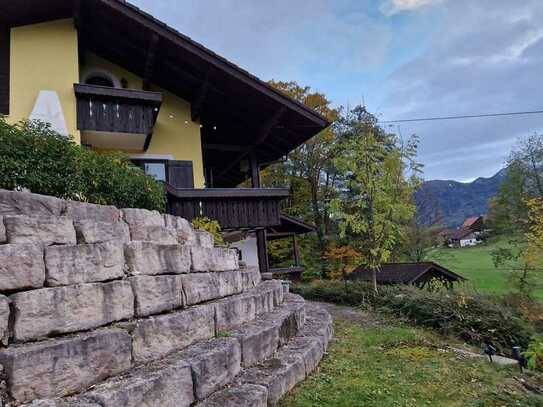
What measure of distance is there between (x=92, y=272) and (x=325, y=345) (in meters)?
3.65

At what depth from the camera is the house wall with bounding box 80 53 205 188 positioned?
10.2 metres

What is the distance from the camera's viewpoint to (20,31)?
28.0ft

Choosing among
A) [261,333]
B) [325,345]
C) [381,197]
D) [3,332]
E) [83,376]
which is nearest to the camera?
[3,332]

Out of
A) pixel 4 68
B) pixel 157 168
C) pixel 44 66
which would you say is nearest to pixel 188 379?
pixel 157 168

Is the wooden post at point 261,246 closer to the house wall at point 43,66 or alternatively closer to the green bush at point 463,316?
the green bush at point 463,316

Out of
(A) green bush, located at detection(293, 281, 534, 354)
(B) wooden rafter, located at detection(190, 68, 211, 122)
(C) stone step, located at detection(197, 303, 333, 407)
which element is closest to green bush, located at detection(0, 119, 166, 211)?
(C) stone step, located at detection(197, 303, 333, 407)

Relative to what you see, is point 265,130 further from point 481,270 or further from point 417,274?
point 481,270

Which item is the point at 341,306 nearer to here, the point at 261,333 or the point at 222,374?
the point at 261,333

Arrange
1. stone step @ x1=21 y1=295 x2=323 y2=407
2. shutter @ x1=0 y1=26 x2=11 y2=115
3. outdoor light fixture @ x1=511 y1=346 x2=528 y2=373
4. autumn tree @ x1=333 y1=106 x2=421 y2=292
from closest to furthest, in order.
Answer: stone step @ x1=21 y1=295 x2=323 y2=407 → outdoor light fixture @ x1=511 y1=346 x2=528 y2=373 → shutter @ x1=0 y1=26 x2=11 y2=115 → autumn tree @ x1=333 y1=106 x2=421 y2=292

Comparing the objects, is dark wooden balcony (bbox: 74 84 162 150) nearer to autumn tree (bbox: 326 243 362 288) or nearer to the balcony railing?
the balcony railing

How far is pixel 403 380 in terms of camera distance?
428cm

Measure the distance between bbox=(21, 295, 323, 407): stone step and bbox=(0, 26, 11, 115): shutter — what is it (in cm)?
807

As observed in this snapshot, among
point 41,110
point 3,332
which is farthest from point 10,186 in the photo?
point 41,110

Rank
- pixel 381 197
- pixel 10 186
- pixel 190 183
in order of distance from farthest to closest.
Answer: pixel 381 197
pixel 190 183
pixel 10 186
